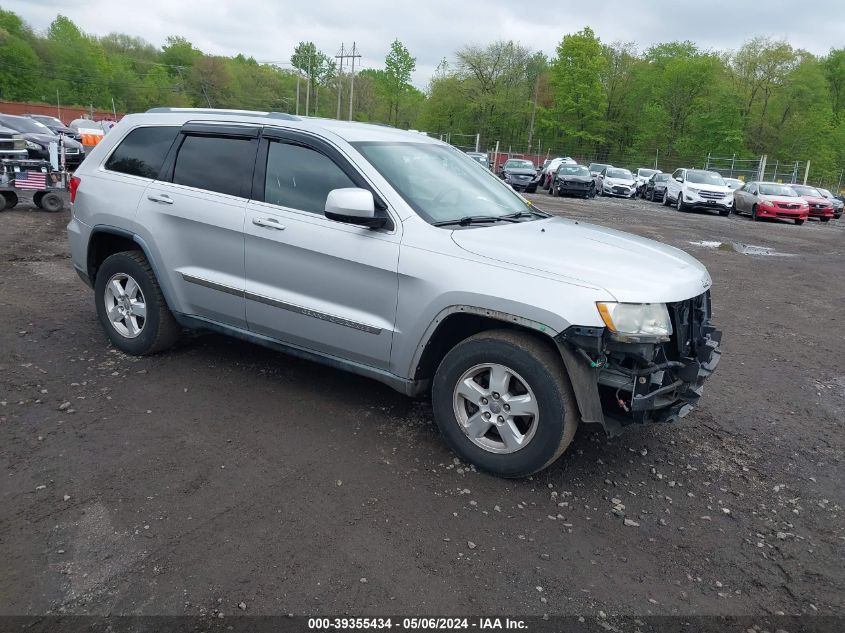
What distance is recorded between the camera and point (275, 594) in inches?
108

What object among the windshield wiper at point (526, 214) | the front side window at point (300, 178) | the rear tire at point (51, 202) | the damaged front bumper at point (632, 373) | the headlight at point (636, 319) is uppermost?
the front side window at point (300, 178)

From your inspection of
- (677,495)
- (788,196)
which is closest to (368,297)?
(677,495)

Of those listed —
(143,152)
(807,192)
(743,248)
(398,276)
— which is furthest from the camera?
(807,192)

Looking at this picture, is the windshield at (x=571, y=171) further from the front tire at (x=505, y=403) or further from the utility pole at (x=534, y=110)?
the utility pole at (x=534, y=110)

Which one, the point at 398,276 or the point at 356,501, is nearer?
the point at 356,501

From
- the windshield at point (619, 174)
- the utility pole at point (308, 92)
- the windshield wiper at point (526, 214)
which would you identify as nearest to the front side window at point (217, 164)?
the windshield wiper at point (526, 214)

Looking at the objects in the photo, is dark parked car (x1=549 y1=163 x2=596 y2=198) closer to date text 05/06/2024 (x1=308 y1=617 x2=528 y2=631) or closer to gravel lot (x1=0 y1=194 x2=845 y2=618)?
gravel lot (x1=0 y1=194 x2=845 y2=618)

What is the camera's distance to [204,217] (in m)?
4.67

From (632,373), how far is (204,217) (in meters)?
3.05

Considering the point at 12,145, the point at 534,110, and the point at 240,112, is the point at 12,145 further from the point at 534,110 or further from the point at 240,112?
the point at 534,110

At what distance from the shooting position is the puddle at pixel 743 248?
46.9 feet

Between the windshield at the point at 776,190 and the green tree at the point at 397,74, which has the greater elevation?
the green tree at the point at 397,74

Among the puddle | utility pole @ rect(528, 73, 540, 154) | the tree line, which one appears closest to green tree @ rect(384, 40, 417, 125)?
the tree line

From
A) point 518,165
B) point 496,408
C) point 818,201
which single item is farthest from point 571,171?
point 496,408
